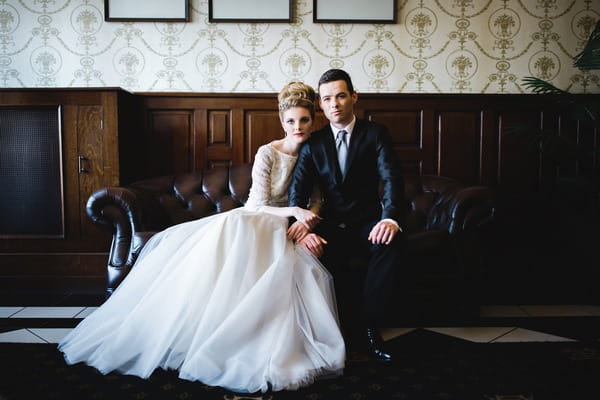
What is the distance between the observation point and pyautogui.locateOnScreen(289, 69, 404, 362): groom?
193 cm

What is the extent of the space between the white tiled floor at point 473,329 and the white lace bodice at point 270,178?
90 cm

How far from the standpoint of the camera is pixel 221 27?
10.2 ft

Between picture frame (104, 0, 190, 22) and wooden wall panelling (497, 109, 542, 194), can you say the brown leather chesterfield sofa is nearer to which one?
wooden wall panelling (497, 109, 542, 194)

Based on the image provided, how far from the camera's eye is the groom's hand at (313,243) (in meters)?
1.78

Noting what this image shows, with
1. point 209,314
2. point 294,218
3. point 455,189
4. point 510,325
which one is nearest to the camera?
point 209,314

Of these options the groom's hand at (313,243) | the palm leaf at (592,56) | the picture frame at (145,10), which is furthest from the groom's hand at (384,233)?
the picture frame at (145,10)

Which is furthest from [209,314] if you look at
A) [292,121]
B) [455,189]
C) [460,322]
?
[455,189]

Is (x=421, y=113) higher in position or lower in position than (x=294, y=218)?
higher

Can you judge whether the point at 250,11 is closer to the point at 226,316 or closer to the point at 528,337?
the point at 226,316

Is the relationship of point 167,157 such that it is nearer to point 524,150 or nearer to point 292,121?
point 292,121

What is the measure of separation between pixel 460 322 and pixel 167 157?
233cm

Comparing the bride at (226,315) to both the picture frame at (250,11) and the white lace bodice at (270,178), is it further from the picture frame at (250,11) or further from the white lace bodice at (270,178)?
the picture frame at (250,11)

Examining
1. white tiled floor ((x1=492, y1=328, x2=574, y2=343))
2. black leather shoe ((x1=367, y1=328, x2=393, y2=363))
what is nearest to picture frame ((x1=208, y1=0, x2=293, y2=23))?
black leather shoe ((x1=367, y1=328, x2=393, y2=363))

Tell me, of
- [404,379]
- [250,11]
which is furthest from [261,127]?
[404,379]
